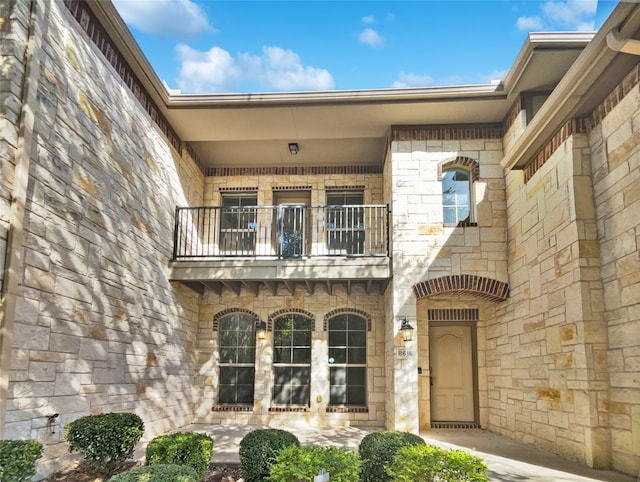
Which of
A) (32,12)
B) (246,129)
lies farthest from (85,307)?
(246,129)

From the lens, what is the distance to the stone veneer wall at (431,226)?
759 cm

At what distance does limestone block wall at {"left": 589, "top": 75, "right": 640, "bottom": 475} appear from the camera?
482cm

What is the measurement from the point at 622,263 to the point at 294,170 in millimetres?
6366

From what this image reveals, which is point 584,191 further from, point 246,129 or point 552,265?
point 246,129

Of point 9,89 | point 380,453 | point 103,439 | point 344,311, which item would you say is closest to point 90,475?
point 103,439

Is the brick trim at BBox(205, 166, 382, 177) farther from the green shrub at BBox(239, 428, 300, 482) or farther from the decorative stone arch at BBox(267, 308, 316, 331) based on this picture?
the green shrub at BBox(239, 428, 300, 482)

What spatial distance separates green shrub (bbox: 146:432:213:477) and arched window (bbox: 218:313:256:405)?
455 cm

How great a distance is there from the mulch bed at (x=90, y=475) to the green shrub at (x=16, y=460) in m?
1.20

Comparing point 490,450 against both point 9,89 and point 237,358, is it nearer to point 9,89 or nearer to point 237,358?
point 237,358

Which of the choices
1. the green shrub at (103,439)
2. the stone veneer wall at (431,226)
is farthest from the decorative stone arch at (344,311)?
the green shrub at (103,439)

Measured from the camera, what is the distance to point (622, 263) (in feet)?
16.6

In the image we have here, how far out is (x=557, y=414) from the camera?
19.5 ft

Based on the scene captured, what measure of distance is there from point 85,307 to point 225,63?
852 centimetres

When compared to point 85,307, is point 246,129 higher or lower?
higher
